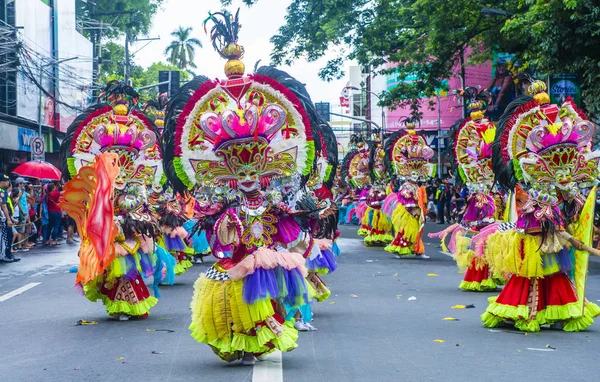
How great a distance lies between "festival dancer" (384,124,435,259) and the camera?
18.3 m

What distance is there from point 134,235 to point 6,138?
2573cm

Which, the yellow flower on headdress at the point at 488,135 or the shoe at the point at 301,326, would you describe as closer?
the shoe at the point at 301,326

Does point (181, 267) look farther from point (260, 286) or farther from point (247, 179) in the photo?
point (260, 286)

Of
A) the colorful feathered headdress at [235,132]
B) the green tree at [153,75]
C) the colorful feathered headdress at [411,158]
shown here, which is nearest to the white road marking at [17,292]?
the colorful feathered headdress at [235,132]

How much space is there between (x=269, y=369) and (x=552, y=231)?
11.4 feet

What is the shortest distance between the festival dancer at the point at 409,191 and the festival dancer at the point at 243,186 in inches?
429

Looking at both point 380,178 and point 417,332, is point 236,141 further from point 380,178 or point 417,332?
point 380,178

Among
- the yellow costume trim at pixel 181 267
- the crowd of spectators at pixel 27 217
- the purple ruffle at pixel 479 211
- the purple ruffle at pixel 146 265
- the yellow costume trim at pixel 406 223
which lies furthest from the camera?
the crowd of spectators at pixel 27 217

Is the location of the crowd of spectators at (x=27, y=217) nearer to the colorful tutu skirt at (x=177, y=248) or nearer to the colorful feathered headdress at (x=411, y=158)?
the colorful tutu skirt at (x=177, y=248)

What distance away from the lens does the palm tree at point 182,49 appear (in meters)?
82.0

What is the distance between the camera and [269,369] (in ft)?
23.0

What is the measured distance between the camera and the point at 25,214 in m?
21.8

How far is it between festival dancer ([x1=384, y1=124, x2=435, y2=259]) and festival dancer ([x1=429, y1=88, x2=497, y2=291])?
4.66 metres

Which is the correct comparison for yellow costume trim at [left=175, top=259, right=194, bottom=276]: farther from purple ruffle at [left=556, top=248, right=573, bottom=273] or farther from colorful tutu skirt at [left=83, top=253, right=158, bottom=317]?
purple ruffle at [left=556, top=248, right=573, bottom=273]
